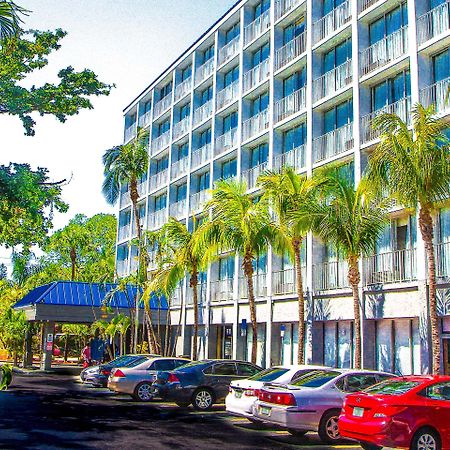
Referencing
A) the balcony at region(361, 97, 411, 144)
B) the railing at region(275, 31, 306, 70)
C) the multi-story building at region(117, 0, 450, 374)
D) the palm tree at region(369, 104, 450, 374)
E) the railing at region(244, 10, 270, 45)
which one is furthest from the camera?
the railing at region(244, 10, 270, 45)

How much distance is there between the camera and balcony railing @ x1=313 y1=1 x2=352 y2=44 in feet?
89.8

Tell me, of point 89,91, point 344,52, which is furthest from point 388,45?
point 89,91

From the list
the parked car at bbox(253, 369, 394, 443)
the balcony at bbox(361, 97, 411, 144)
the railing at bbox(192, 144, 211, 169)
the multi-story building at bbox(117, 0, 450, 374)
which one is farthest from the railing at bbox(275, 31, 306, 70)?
the parked car at bbox(253, 369, 394, 443)

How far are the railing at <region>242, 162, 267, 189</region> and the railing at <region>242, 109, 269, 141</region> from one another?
1843 millimetres

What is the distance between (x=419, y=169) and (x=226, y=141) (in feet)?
68.8

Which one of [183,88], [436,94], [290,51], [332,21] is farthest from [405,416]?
[183,88]

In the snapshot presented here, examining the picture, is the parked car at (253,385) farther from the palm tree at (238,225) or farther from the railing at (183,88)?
the railing at (183,88)

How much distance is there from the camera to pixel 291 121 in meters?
29.9

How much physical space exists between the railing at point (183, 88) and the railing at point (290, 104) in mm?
12437

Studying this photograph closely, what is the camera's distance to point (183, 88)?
4347 cm

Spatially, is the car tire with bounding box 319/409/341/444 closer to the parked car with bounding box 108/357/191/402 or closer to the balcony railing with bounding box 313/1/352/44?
the parked car with bounding box 108/357/191/402

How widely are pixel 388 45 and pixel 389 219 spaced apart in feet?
22.9

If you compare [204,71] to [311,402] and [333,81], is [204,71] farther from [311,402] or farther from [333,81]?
[311,402]

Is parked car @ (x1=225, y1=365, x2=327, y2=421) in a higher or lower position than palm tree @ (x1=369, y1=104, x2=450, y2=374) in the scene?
lower
